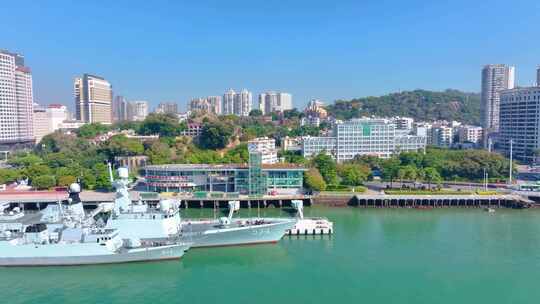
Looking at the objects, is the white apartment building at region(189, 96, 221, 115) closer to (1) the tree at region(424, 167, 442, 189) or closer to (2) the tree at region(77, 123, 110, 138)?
(2) the tree at region(77, 123, 110, 138)

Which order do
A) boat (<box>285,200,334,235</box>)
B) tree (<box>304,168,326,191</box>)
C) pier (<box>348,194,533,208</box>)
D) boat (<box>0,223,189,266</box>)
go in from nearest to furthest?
boat (<box>0,223,189,266</box>), boat (<box>285,200,334,235</box>), pier (<box>348,194,533,208</box>), tree (<box>304,168,326,191</box>)

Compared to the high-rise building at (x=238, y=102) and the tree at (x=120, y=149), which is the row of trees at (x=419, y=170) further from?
the high-rise building at (x=238, y=102)

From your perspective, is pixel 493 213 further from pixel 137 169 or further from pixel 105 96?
pixel 105 96

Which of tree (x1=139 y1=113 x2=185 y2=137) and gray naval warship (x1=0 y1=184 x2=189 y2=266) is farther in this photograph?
tree (x1=139 y1=113 x2=185 y2=137)

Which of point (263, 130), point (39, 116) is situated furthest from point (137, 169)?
point (39, 116)

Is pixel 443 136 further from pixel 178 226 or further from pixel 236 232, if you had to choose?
pixel 178 226

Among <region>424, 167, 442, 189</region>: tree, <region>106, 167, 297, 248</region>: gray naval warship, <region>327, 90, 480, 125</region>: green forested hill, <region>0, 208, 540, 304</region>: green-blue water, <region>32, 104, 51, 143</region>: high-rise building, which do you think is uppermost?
<region>327, 90, 480, 125</region>: green forested hill

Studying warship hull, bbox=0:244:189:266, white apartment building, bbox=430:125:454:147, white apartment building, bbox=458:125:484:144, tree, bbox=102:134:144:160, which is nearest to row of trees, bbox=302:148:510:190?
warship hull, bbox=0:244:189:266

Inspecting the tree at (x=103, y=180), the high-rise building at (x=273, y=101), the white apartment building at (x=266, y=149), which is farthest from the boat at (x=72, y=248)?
the high-rise building at (x=273, y=101)
